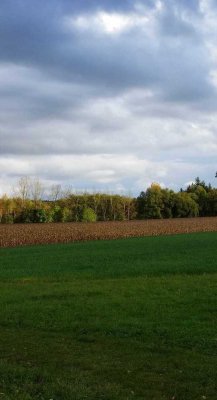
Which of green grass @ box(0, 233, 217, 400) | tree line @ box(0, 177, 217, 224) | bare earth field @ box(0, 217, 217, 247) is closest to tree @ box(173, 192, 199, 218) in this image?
tree line @ box(0, 177, 217, 224)

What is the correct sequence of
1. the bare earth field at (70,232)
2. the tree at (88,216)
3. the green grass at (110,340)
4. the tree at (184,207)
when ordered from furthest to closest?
the tree at (184,207)
the tree at (88,216)
the bare earth field at (70,232)
the green grass at (110,340)

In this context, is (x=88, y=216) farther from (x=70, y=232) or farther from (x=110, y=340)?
(x=110, y=340)

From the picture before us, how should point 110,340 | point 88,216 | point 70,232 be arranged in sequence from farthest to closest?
point 88,216 → point 70,232 → point 110,340

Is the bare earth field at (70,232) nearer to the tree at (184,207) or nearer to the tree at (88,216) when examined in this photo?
the tree at (88,216)

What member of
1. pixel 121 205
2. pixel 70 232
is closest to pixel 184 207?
pixel 121 205

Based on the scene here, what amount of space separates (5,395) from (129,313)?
6.05 metres

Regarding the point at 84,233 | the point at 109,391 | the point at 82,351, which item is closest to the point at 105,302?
the point at 82,351

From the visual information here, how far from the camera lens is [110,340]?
977 cm

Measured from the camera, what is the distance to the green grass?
6875mm

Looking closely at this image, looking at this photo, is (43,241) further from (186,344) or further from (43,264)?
(186,344)

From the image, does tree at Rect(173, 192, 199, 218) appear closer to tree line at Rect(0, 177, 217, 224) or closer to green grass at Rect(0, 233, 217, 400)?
tree line at Rect(0, 177, 217, 224)

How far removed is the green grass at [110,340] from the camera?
688 centimetres

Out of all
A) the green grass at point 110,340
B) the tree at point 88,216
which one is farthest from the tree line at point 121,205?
the green grass at point 110,340

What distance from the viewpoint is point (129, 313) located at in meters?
12.3
